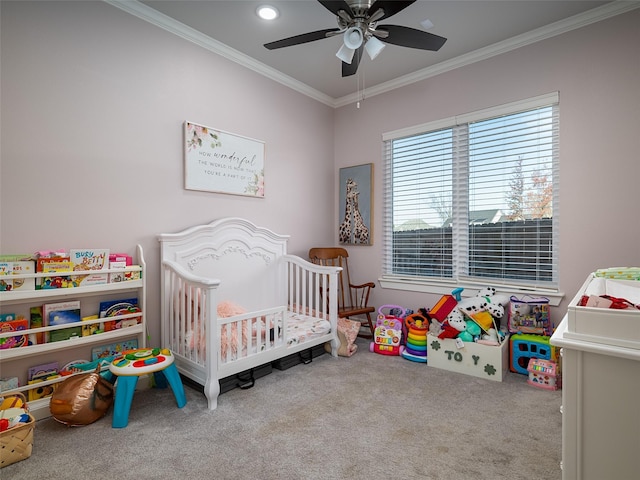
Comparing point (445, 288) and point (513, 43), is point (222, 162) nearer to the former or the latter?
point (445, 288)

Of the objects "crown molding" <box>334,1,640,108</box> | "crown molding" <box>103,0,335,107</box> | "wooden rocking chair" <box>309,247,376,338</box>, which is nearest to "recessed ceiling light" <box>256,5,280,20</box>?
"crown molding" <box>103,0,335,107</box>

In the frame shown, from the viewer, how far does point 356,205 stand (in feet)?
12.6

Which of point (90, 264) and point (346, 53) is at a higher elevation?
point (346, 53)

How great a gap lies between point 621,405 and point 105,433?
7.19ft

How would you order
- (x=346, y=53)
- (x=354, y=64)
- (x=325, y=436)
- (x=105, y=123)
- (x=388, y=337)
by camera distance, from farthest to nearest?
(x=388, y=337), (x=354, y=64), (x=105, y=123), (x=346, y=53), (x=325, y=436)

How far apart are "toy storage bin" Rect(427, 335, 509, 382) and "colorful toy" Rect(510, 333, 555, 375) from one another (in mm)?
53

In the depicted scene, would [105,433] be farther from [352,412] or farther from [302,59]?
[302,59]

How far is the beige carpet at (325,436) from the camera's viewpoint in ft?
4.85

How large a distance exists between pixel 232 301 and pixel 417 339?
1.61 metres

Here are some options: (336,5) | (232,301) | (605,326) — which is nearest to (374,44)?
(336,5)

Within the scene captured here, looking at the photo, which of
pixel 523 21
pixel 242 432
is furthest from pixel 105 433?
pixel 523 21

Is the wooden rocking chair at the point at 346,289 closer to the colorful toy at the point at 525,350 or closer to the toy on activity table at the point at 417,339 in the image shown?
the toy on activity table at the point at 417,339

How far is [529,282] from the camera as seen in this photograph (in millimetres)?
2768

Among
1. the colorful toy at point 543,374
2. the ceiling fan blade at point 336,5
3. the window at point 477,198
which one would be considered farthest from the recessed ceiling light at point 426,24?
the colorful toy at point 543,374
